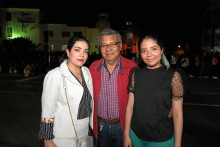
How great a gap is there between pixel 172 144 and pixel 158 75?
866 mm

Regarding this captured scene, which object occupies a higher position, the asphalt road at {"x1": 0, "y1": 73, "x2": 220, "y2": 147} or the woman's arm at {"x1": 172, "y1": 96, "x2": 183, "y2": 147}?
the woman's arm at {"x1": 172, "y1": 96, "x2": 183, "y2": 147}

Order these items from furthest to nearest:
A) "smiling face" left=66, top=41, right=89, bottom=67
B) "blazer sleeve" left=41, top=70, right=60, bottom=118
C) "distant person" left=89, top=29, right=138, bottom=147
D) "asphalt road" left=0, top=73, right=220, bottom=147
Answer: "asphalt road" left=0, top=73, right=220, bottom=147 → "distant person" left=89, top=29, right=138, bottom=147 → "smiling face" left=66, top=41, right=89, bottom=67 → "blazer sleeve" left=41, top=70, right=60, bottom=118

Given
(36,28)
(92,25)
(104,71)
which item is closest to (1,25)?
(36,28)

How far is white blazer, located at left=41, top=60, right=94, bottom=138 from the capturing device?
221cm

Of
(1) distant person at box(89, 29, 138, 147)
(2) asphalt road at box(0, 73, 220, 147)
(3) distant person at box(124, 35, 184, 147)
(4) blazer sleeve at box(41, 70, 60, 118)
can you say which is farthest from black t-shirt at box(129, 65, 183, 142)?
(2) asphalt road at box(0, 73, 220, 147)

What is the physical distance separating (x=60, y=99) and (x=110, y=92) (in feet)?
3.07

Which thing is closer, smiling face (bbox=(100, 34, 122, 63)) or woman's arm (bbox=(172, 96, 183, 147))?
woman's arm (bbox=(172, 96, 183, 147))

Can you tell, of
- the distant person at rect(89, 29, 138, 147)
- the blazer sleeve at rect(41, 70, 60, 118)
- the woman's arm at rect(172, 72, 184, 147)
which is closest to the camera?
the woman's arm at rect(172, 72, 184, 147)

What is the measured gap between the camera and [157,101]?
2.16 metres

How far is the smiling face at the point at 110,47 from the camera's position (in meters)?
3.03

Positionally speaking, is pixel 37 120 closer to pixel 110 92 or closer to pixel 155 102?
pixel 110 92

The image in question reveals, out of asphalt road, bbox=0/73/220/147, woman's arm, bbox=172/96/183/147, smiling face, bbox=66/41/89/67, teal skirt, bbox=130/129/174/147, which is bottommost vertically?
asphalt road, bbox=0/73/220/147

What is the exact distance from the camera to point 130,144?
2428 millimetres

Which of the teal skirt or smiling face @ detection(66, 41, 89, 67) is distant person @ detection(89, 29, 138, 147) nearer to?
the teal skirt
